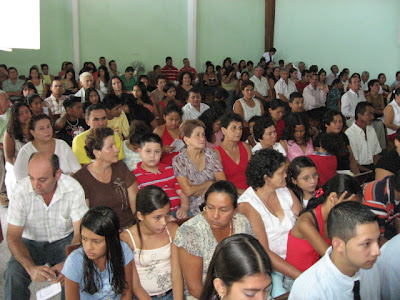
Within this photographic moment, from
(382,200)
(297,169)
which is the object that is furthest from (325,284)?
(297,169)

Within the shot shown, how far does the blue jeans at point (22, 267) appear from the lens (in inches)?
84.7

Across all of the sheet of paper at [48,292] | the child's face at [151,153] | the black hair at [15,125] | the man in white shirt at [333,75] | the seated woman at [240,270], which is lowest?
the sheet of paper at [48,292]

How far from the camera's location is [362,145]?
429 cm

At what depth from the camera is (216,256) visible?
1.44 meters

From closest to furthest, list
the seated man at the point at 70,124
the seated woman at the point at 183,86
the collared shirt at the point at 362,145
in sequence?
the seated man at the point at 70,124
the collared shirt at the point at 362,145
the seated woman at the point at 183,86

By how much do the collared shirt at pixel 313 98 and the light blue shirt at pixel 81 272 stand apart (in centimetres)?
585

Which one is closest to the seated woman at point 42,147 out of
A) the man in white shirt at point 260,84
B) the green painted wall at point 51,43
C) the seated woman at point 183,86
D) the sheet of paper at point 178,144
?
the sheet of paper at point 178,144

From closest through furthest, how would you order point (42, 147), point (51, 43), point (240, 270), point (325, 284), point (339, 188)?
point (240, 270) < point (325, 284) < point (339, 188) < point (42, 147) < point (51, 43)

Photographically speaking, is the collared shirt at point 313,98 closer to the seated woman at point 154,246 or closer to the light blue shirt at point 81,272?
the seated woman at point 154,246

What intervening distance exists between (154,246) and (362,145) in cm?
303

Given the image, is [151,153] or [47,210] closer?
[47,210]

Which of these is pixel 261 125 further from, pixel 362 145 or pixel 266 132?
pixel 362 145

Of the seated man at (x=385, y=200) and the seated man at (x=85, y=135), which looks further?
the seated man at (x=85, y=135)

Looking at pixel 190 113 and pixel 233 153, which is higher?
pixel 190 113
